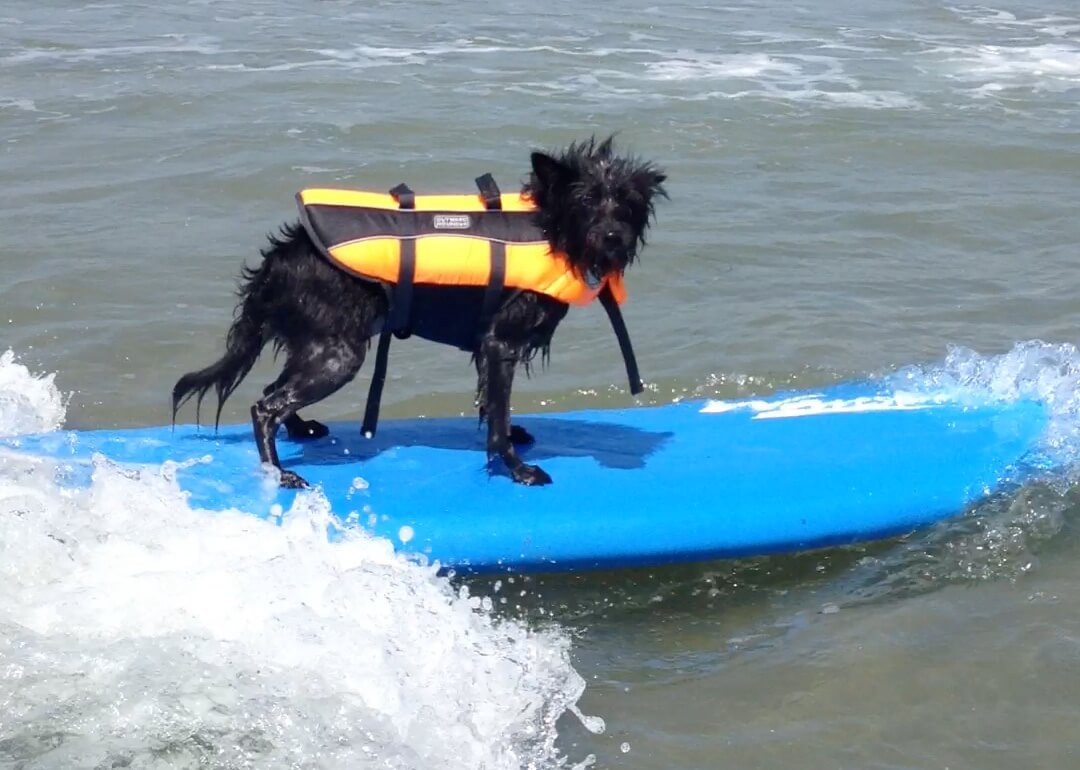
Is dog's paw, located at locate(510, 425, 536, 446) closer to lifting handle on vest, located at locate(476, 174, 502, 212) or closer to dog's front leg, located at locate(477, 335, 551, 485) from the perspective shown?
A: dog's front leg, located at locate(477, 335, 551, 485)

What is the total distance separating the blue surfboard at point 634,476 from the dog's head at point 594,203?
906 millimetres

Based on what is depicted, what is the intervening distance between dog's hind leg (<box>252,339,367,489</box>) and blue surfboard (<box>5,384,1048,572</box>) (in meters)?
0.13

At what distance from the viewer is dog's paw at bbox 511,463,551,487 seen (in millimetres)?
5355

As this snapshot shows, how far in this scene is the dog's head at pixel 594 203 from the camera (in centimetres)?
505

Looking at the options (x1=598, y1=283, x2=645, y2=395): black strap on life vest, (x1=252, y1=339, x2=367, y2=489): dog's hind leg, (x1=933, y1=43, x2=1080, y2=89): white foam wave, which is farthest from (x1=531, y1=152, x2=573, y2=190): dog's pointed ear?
(x1=933, y1=43, x2=1080, y2=89): white foam wave

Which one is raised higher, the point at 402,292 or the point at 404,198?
the point at 404,198

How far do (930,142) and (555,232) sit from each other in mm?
7585

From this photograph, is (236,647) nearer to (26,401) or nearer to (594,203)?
(594,203)

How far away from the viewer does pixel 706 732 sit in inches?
175

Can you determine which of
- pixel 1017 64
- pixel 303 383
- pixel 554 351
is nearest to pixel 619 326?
pixel 303 383

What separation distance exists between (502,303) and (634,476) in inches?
34.8

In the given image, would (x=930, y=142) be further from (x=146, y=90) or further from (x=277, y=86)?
(x=146, y=90)

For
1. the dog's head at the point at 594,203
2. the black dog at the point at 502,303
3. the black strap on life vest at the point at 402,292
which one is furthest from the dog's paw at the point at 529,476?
the dog's head at the point at 594,203

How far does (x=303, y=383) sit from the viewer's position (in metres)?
5.16
